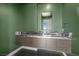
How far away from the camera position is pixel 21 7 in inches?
81.2

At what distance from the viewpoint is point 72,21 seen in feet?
6.65

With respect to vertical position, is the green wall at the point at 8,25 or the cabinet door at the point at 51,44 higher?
the green wall at the point at 8,25

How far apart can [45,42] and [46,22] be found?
0.34 m

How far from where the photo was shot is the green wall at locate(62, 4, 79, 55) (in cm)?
202

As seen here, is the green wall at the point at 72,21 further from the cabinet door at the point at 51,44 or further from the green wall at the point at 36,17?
the cabinet door at the point at 51,44

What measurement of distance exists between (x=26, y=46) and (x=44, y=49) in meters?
0.31

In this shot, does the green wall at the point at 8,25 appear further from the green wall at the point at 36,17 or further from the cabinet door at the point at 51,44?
the cabinet door at the point at 51,44

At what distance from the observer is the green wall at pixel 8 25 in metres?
2.07

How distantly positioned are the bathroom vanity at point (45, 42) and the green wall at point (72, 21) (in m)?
0.11

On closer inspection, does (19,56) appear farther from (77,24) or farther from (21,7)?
(77,24)

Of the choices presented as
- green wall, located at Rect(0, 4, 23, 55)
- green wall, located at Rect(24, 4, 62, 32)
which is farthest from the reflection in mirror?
green wall, located at Rect(0, 4, 23, 55)

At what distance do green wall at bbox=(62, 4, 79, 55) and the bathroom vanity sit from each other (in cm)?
11

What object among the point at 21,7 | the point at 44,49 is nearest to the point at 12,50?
the point at 44,49

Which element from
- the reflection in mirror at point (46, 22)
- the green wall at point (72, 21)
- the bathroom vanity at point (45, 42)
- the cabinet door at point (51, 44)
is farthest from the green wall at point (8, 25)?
the green wall at point (72, 21)
